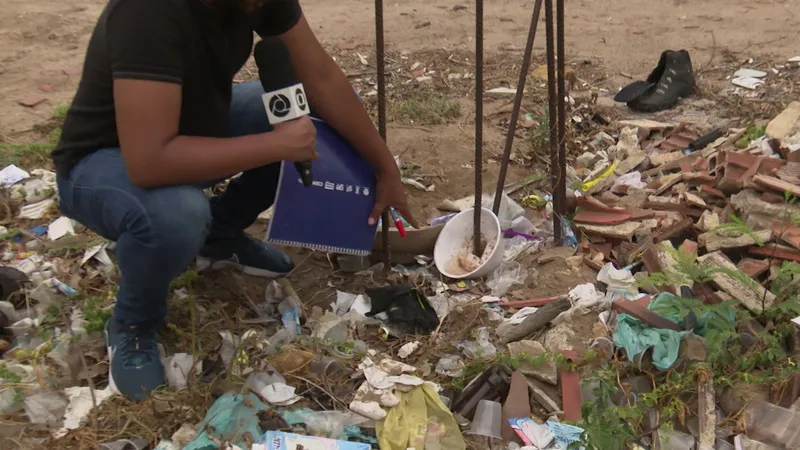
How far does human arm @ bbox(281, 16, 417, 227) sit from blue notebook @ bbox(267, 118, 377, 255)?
3 cm

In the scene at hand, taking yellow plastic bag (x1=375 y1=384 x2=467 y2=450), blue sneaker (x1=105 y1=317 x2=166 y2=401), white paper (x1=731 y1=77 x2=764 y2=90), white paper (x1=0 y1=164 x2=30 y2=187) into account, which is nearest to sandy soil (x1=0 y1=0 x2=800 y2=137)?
white paper (x1=731 y1=77 x2=764 y2=90)

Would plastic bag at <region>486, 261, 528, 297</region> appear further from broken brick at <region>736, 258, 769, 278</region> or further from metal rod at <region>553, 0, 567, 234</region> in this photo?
broken brick at <region>736, 258, 769, 278</region>

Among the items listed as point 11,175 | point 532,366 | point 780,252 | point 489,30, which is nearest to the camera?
point 532,366

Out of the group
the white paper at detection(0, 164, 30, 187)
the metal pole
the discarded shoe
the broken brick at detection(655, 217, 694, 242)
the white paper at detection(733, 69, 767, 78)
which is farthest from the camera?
the white paper at detection(733, 69, 767, 78)

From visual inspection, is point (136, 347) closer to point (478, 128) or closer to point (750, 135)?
point (478, 128)

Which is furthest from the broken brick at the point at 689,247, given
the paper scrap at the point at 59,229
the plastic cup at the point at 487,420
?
the paper scrap at the point at 59,229

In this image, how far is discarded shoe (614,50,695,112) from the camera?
15.9ft

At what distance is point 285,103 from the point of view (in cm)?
219

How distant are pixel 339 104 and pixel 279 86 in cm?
34

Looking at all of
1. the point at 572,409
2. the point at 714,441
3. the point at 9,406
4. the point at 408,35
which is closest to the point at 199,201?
the point at 9,406

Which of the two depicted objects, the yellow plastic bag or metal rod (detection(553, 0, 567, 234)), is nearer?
the yellow plastic bag

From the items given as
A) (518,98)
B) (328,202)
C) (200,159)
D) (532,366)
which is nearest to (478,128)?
(518,98)

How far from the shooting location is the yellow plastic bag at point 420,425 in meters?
2.14

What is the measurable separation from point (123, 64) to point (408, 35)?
5012 mm
